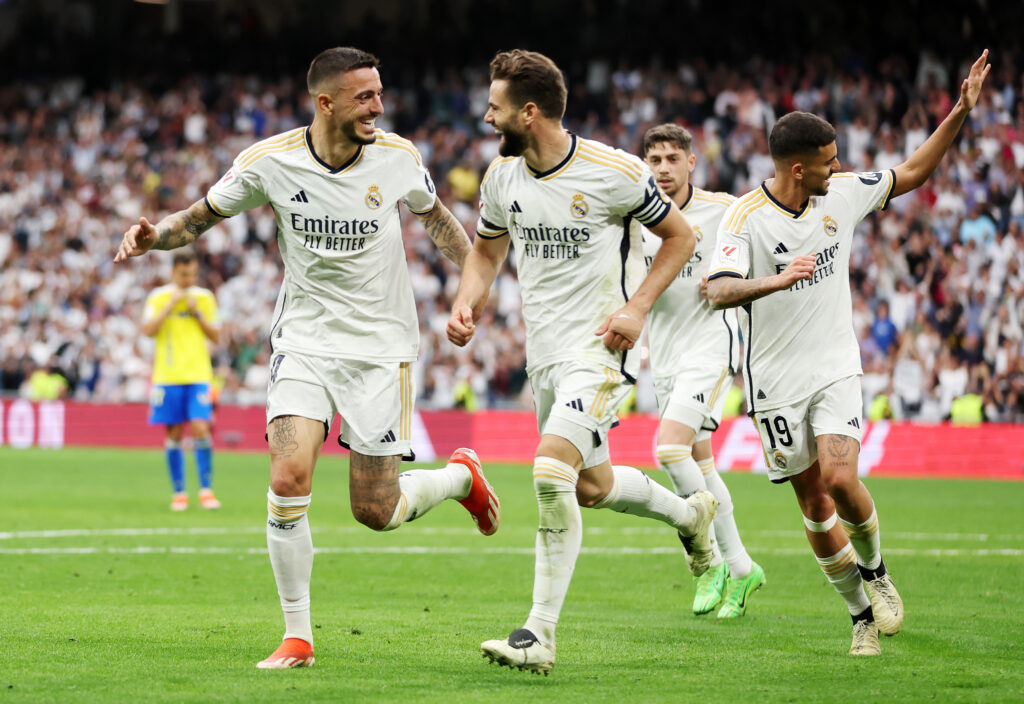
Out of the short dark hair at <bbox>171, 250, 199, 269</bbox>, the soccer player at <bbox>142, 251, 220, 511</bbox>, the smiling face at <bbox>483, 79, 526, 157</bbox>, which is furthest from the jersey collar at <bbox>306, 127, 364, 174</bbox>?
the soccer player at <bbox>142, 251, 220, 511</bbox>

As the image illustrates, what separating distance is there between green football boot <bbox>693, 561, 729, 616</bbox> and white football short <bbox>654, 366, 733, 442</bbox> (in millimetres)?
938

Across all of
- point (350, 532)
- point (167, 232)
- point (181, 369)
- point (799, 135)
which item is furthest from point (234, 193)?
point (181, 369)

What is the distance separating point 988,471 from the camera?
19656mm

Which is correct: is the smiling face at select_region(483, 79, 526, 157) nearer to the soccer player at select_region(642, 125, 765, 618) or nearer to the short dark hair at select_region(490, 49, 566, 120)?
the short dark hair at select_region(490, 49, 566, 120)

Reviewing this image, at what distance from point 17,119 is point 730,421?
2343 centimetres

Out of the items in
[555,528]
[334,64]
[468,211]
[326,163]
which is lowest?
[555,528]

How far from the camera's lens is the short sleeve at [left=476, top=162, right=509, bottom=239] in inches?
265

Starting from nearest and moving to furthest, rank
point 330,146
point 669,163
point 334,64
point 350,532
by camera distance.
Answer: point 334,64 < point 330,146 < point 669,163 < point 350,532

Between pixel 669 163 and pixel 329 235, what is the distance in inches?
121

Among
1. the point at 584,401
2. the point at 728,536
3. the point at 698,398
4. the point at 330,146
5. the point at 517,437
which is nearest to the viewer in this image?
the point at 584,401

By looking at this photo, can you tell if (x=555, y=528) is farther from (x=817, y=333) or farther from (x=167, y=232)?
(x=167, y=232)

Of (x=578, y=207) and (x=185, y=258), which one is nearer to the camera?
(x=578, y=207)

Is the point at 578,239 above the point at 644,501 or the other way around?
above

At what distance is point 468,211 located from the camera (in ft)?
95.0
